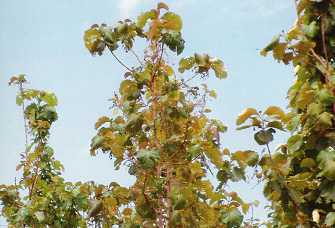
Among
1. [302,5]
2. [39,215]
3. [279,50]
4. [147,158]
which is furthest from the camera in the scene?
[39,215]

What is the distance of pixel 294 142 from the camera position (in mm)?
3473

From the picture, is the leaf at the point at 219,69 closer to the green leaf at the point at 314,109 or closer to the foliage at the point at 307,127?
the foliage at the point at 307,127

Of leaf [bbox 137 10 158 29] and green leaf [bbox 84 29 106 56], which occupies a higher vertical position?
leaf [bbox 137 10 158 29]

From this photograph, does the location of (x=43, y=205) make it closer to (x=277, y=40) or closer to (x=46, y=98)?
(x=46, y=98)

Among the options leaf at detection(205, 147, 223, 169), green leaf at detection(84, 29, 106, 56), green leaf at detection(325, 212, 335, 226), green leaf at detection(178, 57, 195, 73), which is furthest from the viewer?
green leaf at detection(178, 57, 195, 73)

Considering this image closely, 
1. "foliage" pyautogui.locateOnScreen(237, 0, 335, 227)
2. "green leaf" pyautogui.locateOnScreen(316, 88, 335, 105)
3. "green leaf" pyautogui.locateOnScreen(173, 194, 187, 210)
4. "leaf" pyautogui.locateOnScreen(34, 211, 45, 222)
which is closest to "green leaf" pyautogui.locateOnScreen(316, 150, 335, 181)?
"foliage" pyautogui.locateOnScreen(237, 0, 335, 227)

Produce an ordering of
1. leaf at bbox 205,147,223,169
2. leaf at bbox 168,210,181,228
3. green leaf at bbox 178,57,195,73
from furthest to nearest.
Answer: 1. green leaf at bbox 178,57,195,73
2. leaf at bbox 205,147,223,169
3. leaf at bbox 168,210,181,228

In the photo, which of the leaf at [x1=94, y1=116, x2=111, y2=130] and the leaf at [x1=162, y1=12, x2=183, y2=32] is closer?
the leaf at [x1=94, y1=116, x2=111, y2=130]

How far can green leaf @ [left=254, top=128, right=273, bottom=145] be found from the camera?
127 inches

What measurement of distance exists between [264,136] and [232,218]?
629 mm

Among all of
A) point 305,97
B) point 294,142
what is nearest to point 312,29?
point 305,97

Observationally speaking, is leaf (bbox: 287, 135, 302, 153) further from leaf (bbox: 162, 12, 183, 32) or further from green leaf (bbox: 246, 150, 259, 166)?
leaf (bbox: 162, 12, 183, 32)

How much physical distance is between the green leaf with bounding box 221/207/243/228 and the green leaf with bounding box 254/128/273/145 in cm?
54

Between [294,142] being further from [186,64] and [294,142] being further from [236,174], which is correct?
[186,64]
